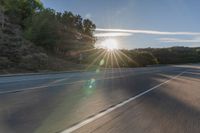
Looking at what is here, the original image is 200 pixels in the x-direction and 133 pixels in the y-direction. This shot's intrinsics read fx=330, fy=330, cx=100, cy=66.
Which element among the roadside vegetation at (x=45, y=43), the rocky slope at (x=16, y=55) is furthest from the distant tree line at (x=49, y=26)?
the rocky slope at (x=16, y=55)

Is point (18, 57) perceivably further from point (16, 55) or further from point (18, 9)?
point (18, 9)

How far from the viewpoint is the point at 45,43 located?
55.5 meters

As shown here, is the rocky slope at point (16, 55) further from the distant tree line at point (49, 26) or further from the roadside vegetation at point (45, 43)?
the distant tree line at point (49, 26)

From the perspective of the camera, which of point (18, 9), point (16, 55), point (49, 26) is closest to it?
point (16, 55)

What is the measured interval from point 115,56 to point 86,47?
7357mm

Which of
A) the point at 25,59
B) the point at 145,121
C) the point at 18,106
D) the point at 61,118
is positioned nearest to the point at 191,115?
the point at 145,121

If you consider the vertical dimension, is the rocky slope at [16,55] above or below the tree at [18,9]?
below

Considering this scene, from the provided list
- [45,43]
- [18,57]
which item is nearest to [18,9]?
[45,43]

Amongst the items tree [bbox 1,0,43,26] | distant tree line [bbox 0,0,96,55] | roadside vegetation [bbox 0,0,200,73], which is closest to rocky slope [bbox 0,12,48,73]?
roadside vegetation [bbox 0,0,200,73]

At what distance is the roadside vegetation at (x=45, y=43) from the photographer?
4003 cm

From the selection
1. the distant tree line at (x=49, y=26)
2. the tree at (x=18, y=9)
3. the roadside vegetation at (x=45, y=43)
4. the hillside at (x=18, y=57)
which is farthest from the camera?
the tree at (x=18, y=9)

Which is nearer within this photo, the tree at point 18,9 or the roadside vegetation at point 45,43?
the roadside vegetation at point 45,43

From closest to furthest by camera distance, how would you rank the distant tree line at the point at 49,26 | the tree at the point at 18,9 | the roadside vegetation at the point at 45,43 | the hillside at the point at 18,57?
the hillside at the point at 18,57 < the roadside vegetation at the point at 45,43 < the distant tree line at the point at 49,26 < the tree at the point at 18,9

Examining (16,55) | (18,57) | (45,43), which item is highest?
(45,43)
